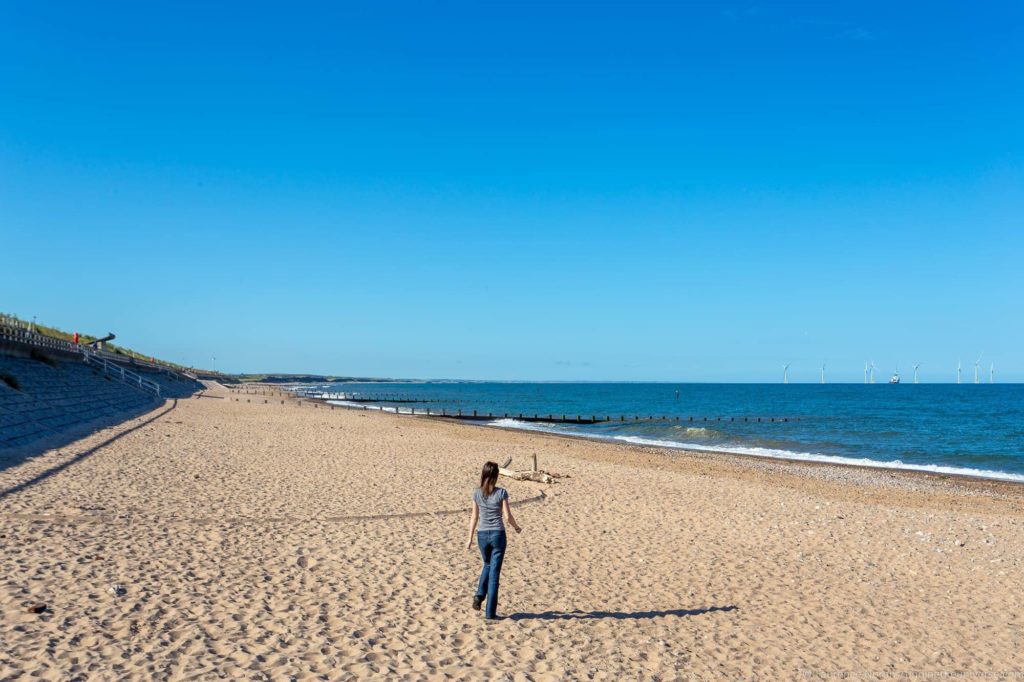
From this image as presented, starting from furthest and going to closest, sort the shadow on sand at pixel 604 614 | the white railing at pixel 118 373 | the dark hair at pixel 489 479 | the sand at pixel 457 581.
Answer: the white railing at pixel 118 373, the shadow on sand at pixel 604 614, the dark hair at pixel 489 479, the sand at pixel 457 581

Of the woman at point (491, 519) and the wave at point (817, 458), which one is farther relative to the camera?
the wave at point (817, 458)

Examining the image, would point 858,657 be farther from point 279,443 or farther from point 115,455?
point 279,443

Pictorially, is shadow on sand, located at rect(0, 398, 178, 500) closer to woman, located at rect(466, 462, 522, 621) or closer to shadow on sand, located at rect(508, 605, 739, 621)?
woman, located at rect(466, 462, 522, 621)

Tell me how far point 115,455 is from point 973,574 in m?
20.7

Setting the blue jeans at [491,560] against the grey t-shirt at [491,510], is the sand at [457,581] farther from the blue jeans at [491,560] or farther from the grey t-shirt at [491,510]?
the grey t-shirt at [491,510]

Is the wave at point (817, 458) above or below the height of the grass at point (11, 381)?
below

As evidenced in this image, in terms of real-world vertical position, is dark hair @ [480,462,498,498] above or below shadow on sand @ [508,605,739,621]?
above

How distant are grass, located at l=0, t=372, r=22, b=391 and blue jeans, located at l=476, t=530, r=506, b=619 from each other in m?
24.5

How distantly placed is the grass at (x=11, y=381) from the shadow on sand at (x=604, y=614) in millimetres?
24717

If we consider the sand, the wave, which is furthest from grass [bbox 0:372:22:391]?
the wave

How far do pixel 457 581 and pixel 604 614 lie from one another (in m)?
2.16

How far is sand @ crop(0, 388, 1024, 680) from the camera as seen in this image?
701cm

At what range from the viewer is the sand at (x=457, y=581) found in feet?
23.0

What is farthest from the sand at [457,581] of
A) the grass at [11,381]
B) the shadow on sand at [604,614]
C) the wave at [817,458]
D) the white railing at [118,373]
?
the white railing at [118,373]
